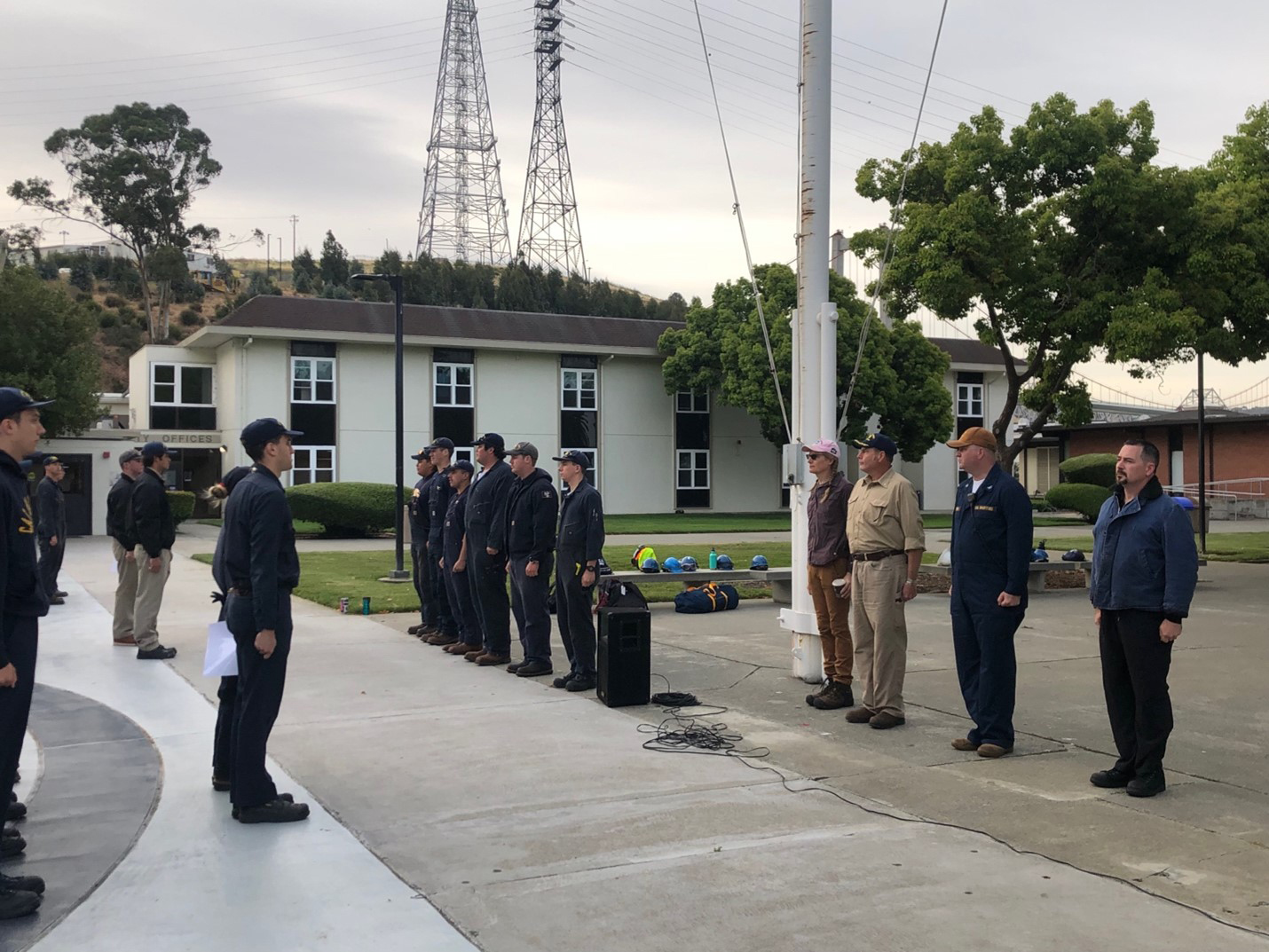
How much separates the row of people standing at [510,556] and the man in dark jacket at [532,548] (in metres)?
0.01

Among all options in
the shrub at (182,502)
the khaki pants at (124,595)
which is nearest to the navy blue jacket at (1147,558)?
the khaki pants at (124,595)

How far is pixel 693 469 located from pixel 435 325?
509 inches

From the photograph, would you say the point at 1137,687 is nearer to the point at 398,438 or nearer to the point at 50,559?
the point at 50,559

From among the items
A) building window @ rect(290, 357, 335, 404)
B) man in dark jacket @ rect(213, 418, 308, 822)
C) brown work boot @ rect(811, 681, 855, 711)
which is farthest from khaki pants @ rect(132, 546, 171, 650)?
building window @ rect(290, 357, 335, 404)

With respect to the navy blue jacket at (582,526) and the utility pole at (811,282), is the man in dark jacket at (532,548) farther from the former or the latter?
the utility pole at (811,282)

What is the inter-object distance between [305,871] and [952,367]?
51.8m

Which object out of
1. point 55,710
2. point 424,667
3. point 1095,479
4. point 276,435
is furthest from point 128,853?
point 1095,479

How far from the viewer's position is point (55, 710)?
8.87m

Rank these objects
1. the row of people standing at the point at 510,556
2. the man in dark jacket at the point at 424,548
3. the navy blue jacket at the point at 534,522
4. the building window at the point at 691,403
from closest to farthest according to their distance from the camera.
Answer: the row of people standing at the point at 510,556, the navy blue jacket at the point at 534,522, the man in dark jacket at the point at 424,548, the building window at the point at 691,403

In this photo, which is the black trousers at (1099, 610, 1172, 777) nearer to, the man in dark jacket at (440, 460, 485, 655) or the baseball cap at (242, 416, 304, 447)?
the baseball cap at (242, 416, 304, 447)

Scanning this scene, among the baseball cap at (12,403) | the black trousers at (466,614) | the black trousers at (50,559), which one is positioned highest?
the baseball cap at (12,403)

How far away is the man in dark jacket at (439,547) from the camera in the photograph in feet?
40.1

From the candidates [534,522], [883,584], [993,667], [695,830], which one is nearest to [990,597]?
[993,667]

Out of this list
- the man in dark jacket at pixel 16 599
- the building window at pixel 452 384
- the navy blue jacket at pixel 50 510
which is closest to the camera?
the man in dark jacket at pixel 16 599
